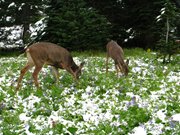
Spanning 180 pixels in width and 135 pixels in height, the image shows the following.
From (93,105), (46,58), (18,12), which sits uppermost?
(18,12)

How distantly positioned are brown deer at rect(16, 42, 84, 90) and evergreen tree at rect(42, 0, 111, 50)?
11.5 m

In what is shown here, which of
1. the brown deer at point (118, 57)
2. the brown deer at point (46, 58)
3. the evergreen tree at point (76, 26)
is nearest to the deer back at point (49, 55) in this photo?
the brown deer at point (46, 58)

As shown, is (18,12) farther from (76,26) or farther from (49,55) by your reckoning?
(49,55)

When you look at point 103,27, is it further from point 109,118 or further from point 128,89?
point 109,118

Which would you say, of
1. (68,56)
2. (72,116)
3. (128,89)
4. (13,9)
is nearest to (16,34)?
(13,9)

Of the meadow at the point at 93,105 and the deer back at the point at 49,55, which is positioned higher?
the deer back at the point at 49,55

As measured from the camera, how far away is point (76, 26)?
25.4 metres

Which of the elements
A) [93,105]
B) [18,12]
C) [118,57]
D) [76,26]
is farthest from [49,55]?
[18,12]

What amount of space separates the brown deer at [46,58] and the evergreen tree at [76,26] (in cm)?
1145

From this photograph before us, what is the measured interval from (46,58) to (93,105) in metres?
3.74

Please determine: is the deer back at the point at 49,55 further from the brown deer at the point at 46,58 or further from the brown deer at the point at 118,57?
the brown deer at the point at 118,57

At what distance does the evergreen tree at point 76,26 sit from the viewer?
2523 centimetres

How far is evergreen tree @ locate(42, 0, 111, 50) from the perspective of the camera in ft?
82.8

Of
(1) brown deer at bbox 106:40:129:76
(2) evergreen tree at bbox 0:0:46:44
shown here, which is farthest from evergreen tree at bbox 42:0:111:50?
(1) brown deer at bbox 106:40:129:76
